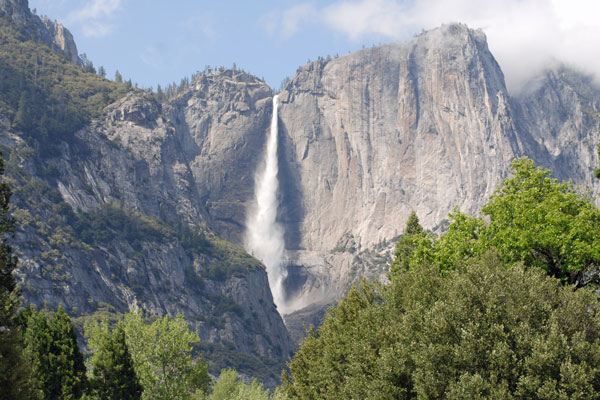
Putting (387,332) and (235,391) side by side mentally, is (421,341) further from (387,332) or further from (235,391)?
(235,391)

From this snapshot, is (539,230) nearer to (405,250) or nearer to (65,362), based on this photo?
(405,250)

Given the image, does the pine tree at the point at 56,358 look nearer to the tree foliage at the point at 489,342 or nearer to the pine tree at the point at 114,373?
the pine tree at the point at 114,373

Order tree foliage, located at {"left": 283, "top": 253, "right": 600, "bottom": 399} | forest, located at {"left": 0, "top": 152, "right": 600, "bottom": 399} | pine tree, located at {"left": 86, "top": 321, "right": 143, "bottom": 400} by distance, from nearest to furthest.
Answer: tree foliage, located at {"left": 283, "top": 253, "right": 600, "bottom": 399} < forest, located at {"left": 0, "top": 152, "right": 600, "bottom": 399} < pine tree, located at {"left": 86, "top": 321, "right": 143, "bottom": 400}

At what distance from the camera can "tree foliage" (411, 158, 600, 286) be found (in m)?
38.9

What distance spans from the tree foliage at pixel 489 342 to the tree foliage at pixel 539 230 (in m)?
5.59

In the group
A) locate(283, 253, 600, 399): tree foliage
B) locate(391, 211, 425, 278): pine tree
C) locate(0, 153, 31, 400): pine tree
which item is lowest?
locate(283, 253, 600, 399): tree foliage

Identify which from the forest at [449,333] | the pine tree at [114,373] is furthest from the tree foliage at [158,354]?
the pine tree at [114,373]

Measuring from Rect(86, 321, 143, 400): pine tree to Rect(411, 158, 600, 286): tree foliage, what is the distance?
25188 mm

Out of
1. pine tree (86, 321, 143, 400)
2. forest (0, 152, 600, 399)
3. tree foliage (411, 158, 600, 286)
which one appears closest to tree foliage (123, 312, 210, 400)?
forest (0, 152, 600, 399)

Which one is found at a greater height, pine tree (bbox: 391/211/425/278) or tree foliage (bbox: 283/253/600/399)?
pine tree (bbox: 391/211/425/278)

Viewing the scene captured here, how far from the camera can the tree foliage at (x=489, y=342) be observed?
27484 millimetres

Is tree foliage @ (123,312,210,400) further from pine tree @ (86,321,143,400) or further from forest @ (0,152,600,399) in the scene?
pine tree @ (86,321,143,400)

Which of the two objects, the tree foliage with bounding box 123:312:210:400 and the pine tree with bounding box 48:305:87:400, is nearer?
the pine tree with bounding box 48:305:87:400

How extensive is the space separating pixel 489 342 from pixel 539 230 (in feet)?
42.9
